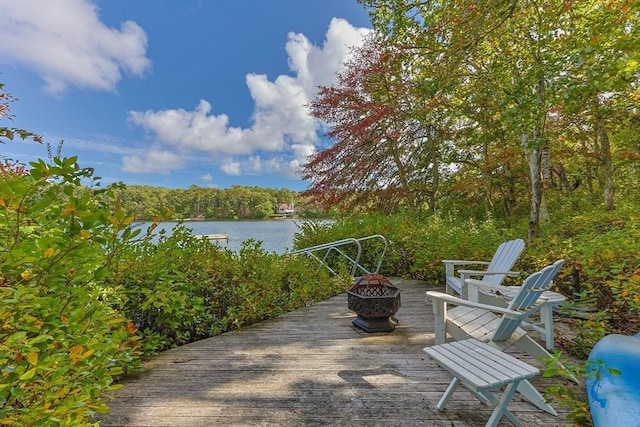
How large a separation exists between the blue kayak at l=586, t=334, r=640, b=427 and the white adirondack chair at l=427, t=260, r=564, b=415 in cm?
26

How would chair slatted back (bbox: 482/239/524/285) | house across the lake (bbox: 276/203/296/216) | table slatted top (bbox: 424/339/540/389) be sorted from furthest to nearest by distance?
house across the lake (bbox: 276/203/296/216), chair slatted back (bbox: 482/239/524/285), table slatted top (bbox: 424/339/540/389)

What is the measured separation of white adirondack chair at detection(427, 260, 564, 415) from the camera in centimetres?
196

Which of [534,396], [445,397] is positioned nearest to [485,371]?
[445,397]

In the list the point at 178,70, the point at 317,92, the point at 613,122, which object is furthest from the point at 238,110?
the point at 613,122

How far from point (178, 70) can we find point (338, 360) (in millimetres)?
13170

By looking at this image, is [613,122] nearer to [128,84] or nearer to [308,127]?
[308,127]

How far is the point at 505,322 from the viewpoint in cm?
201

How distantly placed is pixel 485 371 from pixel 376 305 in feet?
5.69

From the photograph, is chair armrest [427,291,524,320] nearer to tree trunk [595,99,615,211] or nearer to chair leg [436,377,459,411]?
chair leg [436,377,459,411]

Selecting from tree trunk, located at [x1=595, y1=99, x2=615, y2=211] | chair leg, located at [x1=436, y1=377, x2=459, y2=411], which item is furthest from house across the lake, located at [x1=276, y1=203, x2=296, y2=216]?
tree trunk, located at [x1=595, y1=99, x2=615, y2=211]

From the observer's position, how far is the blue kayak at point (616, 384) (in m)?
1.58

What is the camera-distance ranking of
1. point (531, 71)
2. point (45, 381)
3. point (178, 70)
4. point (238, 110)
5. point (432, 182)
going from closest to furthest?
point (45, 381) → point (531, 71) → point (432, 182) → point (178, 70) → point (238, 110)

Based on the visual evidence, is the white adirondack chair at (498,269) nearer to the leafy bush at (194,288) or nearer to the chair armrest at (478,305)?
the chair armrest at (478,305)

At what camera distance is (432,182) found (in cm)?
957
